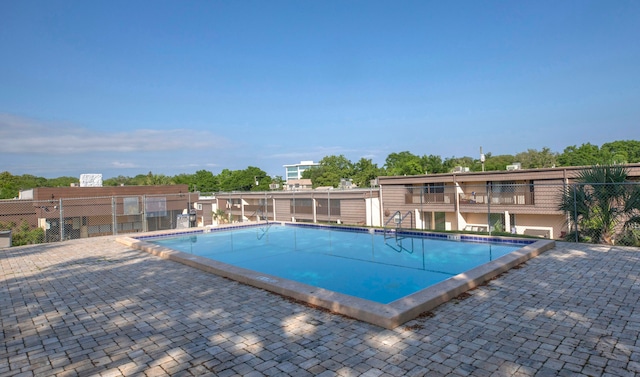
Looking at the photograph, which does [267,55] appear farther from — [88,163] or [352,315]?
[88,163]

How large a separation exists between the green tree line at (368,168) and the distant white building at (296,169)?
167 feet

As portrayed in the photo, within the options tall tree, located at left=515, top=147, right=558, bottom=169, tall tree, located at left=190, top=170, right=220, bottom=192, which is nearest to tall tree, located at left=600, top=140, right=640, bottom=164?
tall tree, located at left=515, top=147, right=558, bottom=169

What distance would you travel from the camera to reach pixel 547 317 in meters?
3.52

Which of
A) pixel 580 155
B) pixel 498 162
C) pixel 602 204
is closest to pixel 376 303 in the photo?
pixel 602 204

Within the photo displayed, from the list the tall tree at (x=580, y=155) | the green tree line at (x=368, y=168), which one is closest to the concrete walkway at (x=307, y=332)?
the green tree line at (x=368, y=168)

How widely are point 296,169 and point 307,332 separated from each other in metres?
129

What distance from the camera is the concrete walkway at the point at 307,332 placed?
8.91 ft

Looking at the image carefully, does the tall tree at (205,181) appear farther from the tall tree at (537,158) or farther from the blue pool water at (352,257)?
the blue pool water at (352,257)

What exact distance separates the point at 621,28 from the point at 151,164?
54277mm

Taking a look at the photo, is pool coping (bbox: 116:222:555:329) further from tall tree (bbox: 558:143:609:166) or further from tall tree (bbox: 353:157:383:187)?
tall tree (bbox: 353:157:383:187)

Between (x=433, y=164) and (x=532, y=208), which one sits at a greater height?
(x=433, y=164)

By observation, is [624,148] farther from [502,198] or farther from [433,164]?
[502,198]

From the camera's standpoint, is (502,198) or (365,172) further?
(365,172)

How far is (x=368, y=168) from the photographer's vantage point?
194ft
